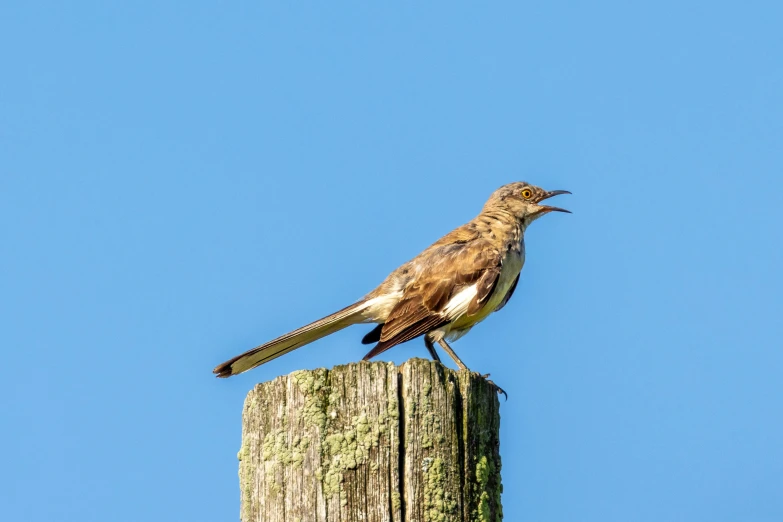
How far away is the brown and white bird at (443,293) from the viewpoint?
804cm

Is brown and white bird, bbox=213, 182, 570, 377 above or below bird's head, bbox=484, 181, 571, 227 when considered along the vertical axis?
below

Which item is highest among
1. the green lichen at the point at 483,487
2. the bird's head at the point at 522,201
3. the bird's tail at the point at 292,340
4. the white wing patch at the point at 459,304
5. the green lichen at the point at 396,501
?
the bird's head at the point at 522,201

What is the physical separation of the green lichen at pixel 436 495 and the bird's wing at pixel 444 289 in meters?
3.83

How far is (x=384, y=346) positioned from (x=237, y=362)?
1.61m

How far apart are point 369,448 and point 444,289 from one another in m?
4.50

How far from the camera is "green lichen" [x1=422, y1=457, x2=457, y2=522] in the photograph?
3.91 meters

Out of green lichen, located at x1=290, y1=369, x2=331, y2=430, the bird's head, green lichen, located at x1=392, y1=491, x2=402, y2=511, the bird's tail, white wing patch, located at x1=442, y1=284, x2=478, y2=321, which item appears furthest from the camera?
the bird's head

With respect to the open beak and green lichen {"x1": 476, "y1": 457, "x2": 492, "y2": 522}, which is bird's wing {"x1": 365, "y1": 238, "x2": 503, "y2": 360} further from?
green lichen {"x1": 476, "y1": 457, "x2": 492, "y2": 522}

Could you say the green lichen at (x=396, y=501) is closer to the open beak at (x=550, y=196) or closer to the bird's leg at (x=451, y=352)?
the bird's leg at (x=451, y=352)

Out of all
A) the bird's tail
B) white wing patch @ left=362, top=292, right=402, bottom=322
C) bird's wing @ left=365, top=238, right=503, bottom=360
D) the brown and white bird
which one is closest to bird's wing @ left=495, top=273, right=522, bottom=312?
the brown and white bird

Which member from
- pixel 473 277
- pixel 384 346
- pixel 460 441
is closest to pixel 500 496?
pixel 460 441

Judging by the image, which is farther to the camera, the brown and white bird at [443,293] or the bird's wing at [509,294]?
the bird's wing at [509,294]

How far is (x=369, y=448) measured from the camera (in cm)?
395

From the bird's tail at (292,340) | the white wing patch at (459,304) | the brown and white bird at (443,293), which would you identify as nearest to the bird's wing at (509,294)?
the brown and white bird at (443,293)
